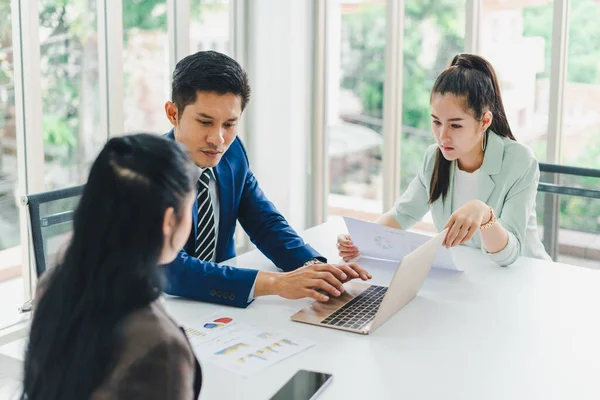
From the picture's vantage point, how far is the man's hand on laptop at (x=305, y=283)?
5.57 ft

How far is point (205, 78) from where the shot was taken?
6.10ft

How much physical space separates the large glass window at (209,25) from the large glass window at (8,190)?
3.77ft

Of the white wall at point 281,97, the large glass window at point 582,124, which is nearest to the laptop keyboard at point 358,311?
the large glass window at point 582,124

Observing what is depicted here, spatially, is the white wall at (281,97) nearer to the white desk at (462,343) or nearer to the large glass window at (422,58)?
the large glass window at (422,58)

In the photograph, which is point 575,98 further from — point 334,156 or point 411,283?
point 411,283

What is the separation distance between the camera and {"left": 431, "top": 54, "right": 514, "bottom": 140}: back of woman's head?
218 centimetres

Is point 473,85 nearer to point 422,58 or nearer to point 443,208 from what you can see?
point 443,208

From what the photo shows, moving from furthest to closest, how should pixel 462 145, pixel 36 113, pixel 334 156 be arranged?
1. pixel 334 156
2. pixel 36 113
3. pixel 462 145

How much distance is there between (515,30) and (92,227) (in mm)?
3022

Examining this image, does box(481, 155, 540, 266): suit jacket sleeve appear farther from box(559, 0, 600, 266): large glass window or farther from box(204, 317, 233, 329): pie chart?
box(559, 0, 600, 266): large glass window

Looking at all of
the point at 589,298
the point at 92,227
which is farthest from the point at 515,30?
the point at 92,227

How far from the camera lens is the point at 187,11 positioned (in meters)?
3.61

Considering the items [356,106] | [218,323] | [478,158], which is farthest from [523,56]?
[218,323]

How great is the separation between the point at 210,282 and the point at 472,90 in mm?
1006
